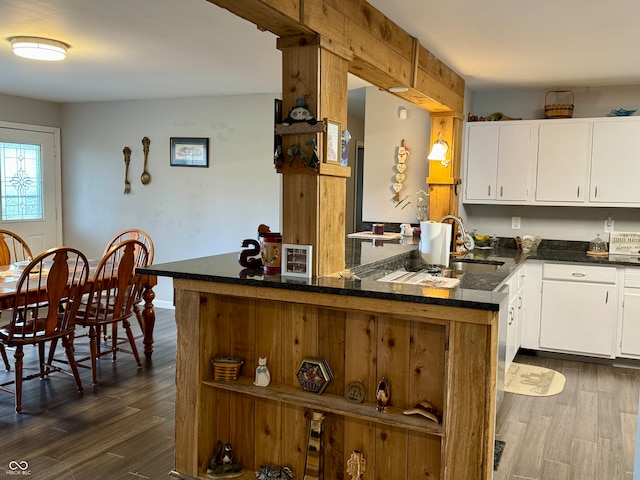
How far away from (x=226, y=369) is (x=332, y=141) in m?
1.15

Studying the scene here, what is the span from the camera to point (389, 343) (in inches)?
92.4

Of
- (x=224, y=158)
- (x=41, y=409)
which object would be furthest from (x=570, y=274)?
(x=41, y=409)

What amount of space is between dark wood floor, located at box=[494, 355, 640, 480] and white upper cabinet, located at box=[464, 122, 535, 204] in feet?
5.28

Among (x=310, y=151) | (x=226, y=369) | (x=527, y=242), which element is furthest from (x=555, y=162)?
(x=226, y=369)

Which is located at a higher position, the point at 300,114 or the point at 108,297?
the point at 300,114

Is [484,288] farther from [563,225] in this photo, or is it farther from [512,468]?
[563,225]

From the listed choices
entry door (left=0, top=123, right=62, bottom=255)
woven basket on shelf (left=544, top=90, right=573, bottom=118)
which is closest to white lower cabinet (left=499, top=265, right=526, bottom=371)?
woven basket on shelf (left=544, top=90, right=573, bottom=118)

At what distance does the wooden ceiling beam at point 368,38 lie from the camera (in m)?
2.22

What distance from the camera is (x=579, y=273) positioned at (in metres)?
4.51

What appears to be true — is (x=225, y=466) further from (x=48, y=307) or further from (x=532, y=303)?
(x=532, y=303)

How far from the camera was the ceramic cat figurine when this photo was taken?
252 centimetres

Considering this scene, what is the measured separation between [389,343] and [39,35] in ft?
10.1

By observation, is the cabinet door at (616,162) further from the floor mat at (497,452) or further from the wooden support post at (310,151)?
the wooden support post at (310,151)

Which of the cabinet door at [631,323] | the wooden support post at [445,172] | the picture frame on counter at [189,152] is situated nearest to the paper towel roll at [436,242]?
the wooden support post at [445,172]
